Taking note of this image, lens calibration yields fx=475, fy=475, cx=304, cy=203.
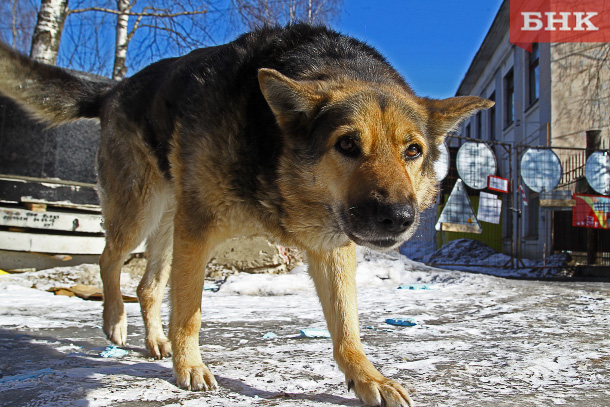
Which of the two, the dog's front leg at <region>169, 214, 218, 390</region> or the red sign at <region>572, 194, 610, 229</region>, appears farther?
the red sign at <region>572, 194, 610, 229</region>

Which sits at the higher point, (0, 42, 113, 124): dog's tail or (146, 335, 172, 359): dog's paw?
(0, 42, 113, 124): dog's tail

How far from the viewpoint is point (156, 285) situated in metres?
3.23

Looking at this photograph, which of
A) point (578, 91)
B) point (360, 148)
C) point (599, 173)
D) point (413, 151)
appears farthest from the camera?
point (578, 91)

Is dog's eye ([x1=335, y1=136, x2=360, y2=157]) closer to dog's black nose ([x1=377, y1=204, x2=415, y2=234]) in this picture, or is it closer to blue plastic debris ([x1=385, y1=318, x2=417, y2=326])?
dog's black nose ([x1=377, y1=204, x2=415, y2=234])

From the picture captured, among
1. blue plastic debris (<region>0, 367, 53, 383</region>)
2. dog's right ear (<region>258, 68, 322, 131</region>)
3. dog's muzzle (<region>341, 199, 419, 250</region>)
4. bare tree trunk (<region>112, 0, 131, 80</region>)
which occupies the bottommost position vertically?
blue plastic debris (<region>0, 367, 53, 383</region>)

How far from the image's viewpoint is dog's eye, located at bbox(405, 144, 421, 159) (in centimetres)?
227

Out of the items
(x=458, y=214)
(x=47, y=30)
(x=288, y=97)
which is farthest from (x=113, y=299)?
(x=458, y=214)

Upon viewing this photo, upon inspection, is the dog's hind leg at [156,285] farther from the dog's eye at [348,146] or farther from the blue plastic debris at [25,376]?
the dog's eye at [348,146]

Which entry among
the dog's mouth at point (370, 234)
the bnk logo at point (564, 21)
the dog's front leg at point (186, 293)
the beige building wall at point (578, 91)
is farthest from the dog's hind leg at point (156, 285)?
the bnk logo at point (564, 21)

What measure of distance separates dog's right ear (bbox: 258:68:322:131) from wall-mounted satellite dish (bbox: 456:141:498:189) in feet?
26.8

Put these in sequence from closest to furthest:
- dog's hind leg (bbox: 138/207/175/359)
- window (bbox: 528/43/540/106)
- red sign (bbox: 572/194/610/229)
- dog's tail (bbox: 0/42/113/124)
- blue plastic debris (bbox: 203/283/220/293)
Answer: dog's hind leg (bbox: 138/207/175/359) < dog's tail (bbox: 0/42/113/124) < blue plastic debris (bbox: 203/283/220/293) < red sign (bbox: 572/194/610/229) < window (bbox: 528/43/540/106)

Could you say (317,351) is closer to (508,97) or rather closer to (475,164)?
(475,164)

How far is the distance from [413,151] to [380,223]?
534 millimetres

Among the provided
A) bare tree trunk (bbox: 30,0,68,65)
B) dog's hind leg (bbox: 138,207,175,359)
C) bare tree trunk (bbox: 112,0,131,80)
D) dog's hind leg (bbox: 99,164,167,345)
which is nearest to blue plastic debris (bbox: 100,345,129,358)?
dog's hind leg (bbox: 138,207,175,359)
